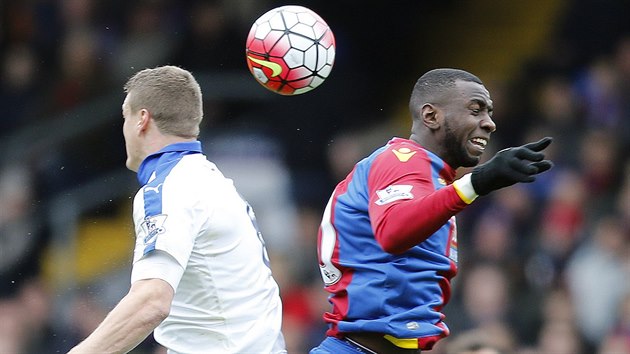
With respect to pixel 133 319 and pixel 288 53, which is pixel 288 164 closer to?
pixel 288 53

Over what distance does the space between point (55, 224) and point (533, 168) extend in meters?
6.95

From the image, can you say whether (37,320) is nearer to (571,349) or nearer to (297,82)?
(571,349)

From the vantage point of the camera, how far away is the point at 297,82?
20.5ft

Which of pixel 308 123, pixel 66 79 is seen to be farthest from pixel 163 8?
pixel 308 123

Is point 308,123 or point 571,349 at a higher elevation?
point 308,123

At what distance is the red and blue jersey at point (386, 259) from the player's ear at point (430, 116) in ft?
0.41

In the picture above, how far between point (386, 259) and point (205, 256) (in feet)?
2.55

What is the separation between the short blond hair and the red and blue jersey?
75 centimetres

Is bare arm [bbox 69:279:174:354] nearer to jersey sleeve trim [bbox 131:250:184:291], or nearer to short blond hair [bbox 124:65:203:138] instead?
jersey sleeve trim [bbox 131:250:184:291]

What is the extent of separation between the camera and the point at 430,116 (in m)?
5.60

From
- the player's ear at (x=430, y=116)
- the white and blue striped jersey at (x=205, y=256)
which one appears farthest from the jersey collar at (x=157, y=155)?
the player's ear at (x=430, y=116)

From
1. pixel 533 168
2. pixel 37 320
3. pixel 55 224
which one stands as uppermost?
pixel 533 168

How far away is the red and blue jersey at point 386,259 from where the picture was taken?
17.1 ft

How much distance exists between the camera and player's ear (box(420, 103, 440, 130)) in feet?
18.3
